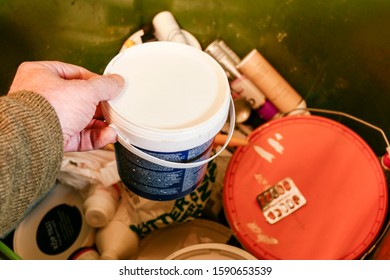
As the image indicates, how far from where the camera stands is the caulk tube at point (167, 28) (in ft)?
3.40

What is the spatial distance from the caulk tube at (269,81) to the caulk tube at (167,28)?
0.16 meters

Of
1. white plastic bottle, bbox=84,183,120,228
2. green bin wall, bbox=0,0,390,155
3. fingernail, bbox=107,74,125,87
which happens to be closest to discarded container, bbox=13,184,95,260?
white plastic bottle, bbox=84,183,120,228

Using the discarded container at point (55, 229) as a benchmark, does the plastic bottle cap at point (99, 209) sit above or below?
above

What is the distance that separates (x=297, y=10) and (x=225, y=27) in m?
0.19

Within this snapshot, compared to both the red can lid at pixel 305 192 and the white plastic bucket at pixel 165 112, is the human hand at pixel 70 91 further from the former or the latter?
the red can lid at pixel 305 192

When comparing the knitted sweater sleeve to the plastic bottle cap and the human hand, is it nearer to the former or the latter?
the human hand

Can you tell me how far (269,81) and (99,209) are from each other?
0.51 m

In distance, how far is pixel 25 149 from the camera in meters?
0.48

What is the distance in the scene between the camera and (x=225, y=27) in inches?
43.0

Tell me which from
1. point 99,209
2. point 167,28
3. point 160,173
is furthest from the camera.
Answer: point 167,28

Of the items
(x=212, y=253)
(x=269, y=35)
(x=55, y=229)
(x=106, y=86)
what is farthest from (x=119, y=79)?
(x=269, y=35)

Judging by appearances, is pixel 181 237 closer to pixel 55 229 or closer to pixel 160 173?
pixel 55 229

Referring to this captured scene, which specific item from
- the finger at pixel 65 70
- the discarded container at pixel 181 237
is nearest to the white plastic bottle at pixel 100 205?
the discarded container at pixel 181 237
